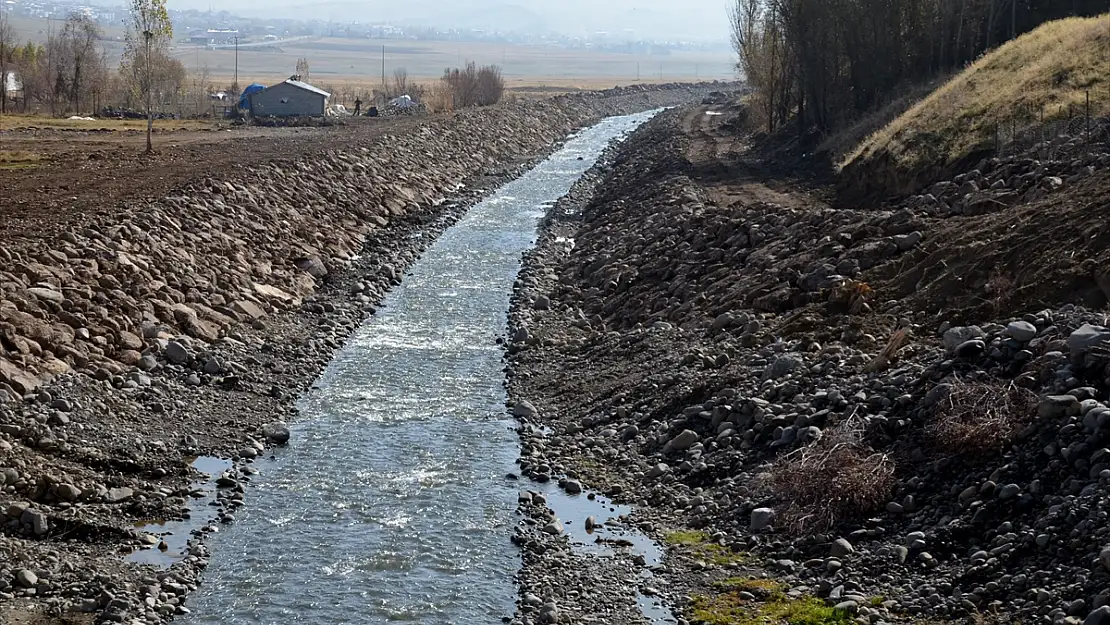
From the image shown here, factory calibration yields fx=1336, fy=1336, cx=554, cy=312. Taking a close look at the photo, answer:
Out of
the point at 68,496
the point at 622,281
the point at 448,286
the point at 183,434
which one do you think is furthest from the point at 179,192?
the point at 68,496

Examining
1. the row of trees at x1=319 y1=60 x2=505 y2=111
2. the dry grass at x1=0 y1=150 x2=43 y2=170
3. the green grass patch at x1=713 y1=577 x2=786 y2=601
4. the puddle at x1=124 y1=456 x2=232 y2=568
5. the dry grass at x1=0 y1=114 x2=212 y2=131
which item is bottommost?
the puddle at x1=124 y1=456 x2=232 y2=568

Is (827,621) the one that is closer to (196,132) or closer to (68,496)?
(68,496)

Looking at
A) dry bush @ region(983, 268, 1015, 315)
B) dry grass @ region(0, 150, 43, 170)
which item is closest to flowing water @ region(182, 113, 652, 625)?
dry bush @ region(983, 268, 1015, 315)

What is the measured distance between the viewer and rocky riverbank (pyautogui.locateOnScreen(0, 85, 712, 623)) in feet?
53.8

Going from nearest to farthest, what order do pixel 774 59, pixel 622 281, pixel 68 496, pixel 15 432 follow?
pixel 68 496 < pixel 15 432 < pixel 622 281 < pixel 774 59

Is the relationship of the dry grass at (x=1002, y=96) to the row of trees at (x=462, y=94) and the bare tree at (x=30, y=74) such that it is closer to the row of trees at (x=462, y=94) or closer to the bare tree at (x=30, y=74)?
the row of trees at (x=462, y=94)

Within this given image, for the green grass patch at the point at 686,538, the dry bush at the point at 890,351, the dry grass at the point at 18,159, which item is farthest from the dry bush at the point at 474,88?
the green grass patch at the point at 686,538

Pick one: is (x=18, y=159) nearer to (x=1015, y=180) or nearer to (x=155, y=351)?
(x=155, y=351)

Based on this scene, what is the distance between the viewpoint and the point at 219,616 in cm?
1509

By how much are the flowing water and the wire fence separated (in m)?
13.1

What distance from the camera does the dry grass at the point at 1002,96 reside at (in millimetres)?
35562

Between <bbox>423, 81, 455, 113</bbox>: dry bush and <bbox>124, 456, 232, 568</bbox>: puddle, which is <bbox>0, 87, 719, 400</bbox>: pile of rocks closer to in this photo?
<bbox>124, 456, 232, 568</bbox>: puddle

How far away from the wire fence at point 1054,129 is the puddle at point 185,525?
19.6 m

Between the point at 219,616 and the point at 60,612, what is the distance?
172 centimetres
